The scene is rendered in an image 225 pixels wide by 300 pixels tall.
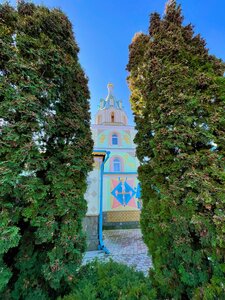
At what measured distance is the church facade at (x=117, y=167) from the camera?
34.7 ft

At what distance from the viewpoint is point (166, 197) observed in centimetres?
220

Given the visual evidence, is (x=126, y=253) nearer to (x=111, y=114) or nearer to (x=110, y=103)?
(x=111, y=114)

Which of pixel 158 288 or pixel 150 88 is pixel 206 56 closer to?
pixel 150 88

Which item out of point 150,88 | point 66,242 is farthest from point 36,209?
point 150,88

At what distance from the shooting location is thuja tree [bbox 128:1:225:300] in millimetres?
Result: 1836

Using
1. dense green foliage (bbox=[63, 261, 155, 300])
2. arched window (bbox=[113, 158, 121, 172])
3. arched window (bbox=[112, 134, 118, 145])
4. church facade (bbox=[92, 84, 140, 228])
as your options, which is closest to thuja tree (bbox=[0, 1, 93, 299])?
dense green foliage (bbox=[63, 261, 155, 300])

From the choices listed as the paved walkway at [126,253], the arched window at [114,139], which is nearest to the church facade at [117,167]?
the arched window at [114,139]

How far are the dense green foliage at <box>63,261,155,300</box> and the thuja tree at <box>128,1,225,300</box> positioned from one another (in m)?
0.47

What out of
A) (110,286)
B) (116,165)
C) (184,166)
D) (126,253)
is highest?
(116,165)

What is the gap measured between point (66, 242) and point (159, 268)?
1.51 meters

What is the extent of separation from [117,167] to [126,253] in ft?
21.7

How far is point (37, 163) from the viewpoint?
7.04 feet

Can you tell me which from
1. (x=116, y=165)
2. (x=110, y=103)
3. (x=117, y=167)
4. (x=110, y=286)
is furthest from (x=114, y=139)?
(x=110, y=286)

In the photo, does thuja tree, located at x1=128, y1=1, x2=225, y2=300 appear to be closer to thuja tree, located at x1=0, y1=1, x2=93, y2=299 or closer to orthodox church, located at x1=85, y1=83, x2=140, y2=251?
thuja tree, located at x1=0, y1=1, x2=93, y2=299
